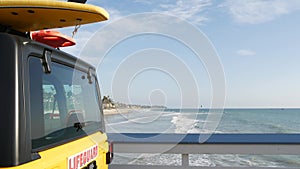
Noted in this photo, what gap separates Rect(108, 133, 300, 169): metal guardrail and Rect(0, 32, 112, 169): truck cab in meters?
1.79

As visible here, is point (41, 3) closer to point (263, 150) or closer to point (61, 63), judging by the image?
point (61, 63)

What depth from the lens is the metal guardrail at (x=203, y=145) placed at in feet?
14.4

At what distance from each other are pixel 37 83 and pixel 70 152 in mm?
500

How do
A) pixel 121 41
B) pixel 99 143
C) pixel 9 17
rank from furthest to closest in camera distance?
pixel 121 41 → pixel 99 143 → pixel 9 17

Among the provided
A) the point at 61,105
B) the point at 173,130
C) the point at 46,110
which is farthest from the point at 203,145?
the point at 173,130

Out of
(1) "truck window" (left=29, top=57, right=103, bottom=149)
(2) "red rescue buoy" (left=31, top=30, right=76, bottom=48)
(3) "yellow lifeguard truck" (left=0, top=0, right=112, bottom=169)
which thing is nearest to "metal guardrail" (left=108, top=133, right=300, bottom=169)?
(1) "truck window" (left=29, top=57, right=103, bottom=149)

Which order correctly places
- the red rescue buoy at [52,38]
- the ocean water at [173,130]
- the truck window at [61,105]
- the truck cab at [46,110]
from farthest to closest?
1. the ocean water at [173,130]
2. the red rescue buoy at [52,38]
3. the truck window at [61,105]
4. the truck cab at [46,110]

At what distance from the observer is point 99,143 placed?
2.57 metres

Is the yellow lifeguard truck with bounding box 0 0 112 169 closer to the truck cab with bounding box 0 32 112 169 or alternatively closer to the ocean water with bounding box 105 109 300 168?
the truck cab with bounding box 0 32 112 169

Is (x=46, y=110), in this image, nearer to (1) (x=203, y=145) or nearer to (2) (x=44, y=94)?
(2) (x=44, y=94)

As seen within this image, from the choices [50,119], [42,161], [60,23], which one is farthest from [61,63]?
[42,161]

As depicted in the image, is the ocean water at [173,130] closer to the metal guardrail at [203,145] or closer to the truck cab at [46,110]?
the metal guardrail at [203,145]

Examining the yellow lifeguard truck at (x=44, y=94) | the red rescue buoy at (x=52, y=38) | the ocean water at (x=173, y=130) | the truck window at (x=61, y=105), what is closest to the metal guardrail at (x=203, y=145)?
the ocean water at (x=173, y=130)

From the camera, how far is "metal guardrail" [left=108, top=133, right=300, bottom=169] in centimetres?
438
